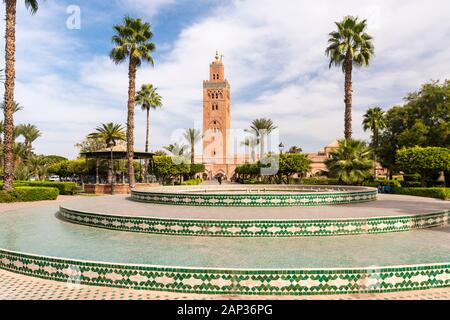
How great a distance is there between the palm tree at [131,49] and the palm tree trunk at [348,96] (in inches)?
617

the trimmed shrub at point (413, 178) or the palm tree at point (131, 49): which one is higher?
the palm tree at point (131, 49)

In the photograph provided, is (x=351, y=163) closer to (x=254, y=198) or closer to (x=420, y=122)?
(x=420, y=122)

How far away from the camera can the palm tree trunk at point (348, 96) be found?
83.7ft

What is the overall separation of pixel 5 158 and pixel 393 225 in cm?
1927

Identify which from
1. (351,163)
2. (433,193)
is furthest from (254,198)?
(433,193)

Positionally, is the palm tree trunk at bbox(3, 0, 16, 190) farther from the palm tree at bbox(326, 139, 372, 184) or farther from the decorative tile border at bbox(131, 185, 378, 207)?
the palm tree at bbox(326, 139, 372, 184)

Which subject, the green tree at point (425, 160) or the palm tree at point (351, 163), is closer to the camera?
the green tree at point (425, 160)

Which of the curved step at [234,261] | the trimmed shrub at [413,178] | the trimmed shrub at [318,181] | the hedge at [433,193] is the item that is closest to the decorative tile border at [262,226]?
the curved step at [234,261]

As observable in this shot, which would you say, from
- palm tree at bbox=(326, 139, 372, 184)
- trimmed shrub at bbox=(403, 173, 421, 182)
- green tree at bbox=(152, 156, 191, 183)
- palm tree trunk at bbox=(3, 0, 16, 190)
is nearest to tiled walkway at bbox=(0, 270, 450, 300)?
palm tree trunk at bbox=(3, 0, 16, 190)

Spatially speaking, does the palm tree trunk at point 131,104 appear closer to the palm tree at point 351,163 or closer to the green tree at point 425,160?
the palm tree at point 351,163

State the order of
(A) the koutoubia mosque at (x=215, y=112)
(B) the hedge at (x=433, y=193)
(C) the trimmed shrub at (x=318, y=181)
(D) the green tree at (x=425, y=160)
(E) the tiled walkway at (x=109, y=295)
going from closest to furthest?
(E) the tiled walkway at (x=109, y=295) < (B) the hedge at (x=433, y=193) < (D) the green tree at (x=425, y=160) < (C) the trimmed shrub at (x=318, y=181) < (A) the koutoubia mosque at (x=215, y=112)


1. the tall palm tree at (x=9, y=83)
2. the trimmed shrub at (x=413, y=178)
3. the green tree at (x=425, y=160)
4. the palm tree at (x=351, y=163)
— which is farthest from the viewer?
the trimmed shrub at (x=413, y=178)

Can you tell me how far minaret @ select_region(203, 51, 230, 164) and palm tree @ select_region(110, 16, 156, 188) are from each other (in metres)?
64.2

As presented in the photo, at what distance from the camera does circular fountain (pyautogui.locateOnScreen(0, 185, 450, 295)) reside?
16.3ft
